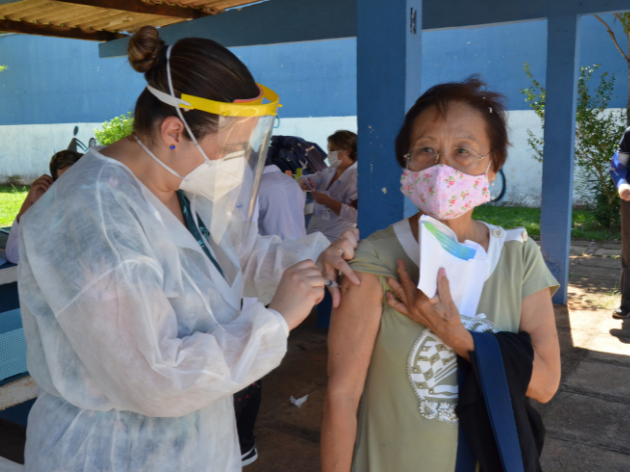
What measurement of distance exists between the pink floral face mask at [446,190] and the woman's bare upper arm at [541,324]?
1.03 ft

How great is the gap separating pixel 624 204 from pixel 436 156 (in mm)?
4083

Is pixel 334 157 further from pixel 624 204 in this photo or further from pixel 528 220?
pixel 528 220

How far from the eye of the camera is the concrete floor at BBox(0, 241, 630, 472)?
3.04 m

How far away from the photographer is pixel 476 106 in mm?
1579

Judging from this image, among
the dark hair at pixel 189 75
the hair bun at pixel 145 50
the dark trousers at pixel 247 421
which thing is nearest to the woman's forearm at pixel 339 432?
the dark hair at pixel 189 75

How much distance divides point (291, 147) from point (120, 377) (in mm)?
5596

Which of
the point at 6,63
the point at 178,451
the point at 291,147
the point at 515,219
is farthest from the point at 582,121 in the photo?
the point at 6,63

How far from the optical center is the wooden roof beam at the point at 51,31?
24.0 feet

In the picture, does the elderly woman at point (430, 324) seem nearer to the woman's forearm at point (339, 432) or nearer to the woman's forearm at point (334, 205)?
the woman's forearm at point (339, 432)

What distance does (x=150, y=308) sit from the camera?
121cm

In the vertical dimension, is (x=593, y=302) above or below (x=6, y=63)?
below

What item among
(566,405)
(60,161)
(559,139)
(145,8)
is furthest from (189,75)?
(145,8)

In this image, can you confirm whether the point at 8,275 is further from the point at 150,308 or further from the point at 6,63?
the point at 6,63

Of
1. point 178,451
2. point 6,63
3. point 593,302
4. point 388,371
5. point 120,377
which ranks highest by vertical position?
point 6,63
